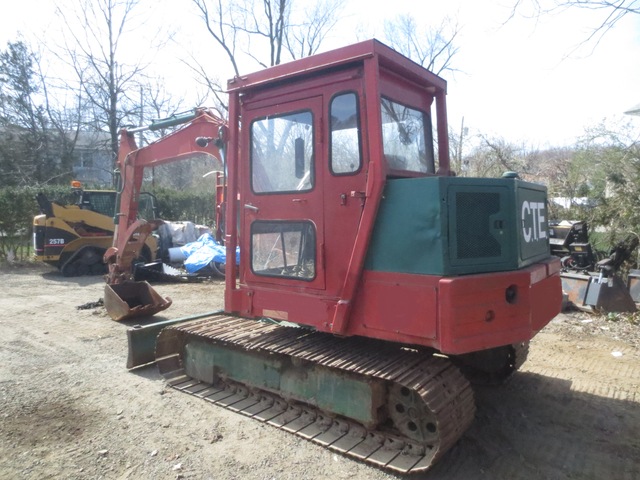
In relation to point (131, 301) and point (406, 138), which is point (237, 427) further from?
point (131, 301)

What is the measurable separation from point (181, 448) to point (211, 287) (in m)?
7.51

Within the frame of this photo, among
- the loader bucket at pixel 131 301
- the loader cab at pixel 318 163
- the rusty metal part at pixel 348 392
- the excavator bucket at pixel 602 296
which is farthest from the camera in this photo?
the excavator bucket at pixel 602 296

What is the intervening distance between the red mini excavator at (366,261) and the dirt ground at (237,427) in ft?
0.86

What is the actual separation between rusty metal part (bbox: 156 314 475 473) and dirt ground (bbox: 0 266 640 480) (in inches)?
5.7

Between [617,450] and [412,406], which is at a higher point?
[412,406]

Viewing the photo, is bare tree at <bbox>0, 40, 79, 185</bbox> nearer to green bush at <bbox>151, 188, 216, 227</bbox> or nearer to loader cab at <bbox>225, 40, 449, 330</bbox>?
green bush at <bbox>151, 188, 216, 227</bbox>

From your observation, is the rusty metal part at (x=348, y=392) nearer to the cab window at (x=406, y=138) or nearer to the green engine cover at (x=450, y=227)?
the green engine cover at (x=450, y=227)

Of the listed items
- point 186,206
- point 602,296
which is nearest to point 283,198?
point 602,296

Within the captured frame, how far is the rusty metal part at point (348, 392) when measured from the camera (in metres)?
3.34

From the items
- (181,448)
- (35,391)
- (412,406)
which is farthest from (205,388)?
(412,406)

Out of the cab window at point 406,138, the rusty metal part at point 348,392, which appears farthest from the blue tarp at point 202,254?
the cab window at point 406,138

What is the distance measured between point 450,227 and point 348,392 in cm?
142

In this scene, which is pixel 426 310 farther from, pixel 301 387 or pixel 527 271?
pixel 301 387

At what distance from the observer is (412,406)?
3463 millimetres
